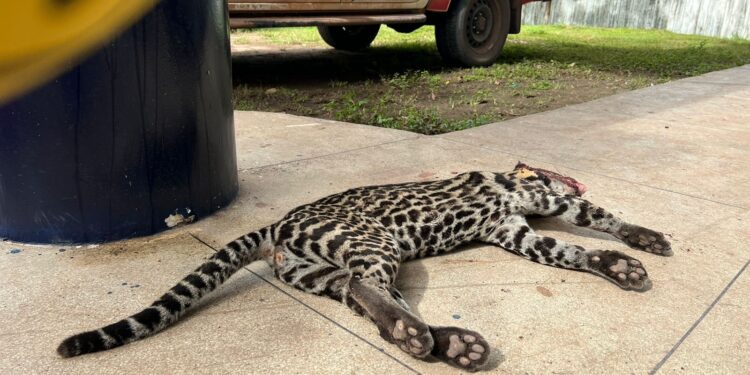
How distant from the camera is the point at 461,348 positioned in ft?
7.91


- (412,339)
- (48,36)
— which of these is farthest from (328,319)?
(48,36)

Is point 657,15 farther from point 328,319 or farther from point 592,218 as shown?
point 328,319

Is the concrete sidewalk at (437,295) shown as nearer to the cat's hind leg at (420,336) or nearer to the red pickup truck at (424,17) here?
the cat's hind leg at (420,336)

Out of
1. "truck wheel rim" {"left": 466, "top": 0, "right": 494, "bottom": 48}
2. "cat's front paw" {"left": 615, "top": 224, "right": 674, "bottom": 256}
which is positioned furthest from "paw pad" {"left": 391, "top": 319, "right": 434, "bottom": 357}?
"truck wheel rim" {"left": 466, "top": 0, "right": 494, "bottom": 48}

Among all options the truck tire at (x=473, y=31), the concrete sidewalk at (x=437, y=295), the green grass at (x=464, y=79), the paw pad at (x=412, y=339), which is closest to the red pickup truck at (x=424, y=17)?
the truck tire at (x=473, y=31)

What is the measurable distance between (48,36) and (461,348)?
8.35 feet

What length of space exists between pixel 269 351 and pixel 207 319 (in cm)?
41

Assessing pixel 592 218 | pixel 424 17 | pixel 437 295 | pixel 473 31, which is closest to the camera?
pixel 437 295

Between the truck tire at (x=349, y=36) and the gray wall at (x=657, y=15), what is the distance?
31.3 feet

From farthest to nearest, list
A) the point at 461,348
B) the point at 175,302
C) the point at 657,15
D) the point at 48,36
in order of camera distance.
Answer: the point at 657,15
the point at 48,36
the point at 175,302
the point at 461,348

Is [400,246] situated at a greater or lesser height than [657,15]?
lesser

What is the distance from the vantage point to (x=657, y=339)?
2.62 meters

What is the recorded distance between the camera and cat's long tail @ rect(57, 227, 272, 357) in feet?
8.03

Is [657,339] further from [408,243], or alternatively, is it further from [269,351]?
[269,351]
